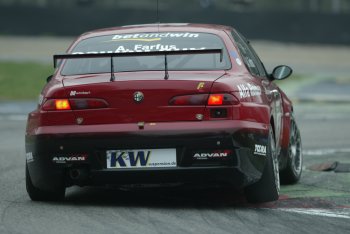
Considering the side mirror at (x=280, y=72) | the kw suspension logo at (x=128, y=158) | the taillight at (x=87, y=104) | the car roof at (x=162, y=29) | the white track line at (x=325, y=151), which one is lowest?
the white track line at (x=325, y=151)

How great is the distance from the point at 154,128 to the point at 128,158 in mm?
288

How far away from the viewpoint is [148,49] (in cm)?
829

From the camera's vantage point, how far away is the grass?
22.3 meters

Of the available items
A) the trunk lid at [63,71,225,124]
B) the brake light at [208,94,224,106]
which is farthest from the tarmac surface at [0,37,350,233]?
the brake light at [208,94,224,106]

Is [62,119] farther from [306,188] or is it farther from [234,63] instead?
[306,188]

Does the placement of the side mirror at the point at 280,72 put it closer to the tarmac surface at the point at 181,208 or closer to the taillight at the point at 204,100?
the tarmac surface at the point at 181,208

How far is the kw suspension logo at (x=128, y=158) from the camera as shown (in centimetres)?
750

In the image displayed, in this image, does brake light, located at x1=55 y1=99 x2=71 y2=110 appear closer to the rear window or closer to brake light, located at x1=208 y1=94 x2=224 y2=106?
the rear window

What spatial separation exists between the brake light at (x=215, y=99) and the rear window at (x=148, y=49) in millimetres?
487

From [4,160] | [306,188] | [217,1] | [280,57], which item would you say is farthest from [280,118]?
[217,1]

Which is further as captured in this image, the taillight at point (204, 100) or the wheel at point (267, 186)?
the wheel at point (267, 186)

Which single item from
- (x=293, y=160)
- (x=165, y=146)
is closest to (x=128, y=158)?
(x=165, y=146)

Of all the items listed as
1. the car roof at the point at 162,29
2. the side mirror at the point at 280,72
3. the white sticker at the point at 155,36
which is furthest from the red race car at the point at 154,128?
the side mirror at the point at 280,72

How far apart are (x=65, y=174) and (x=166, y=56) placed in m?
1.10
